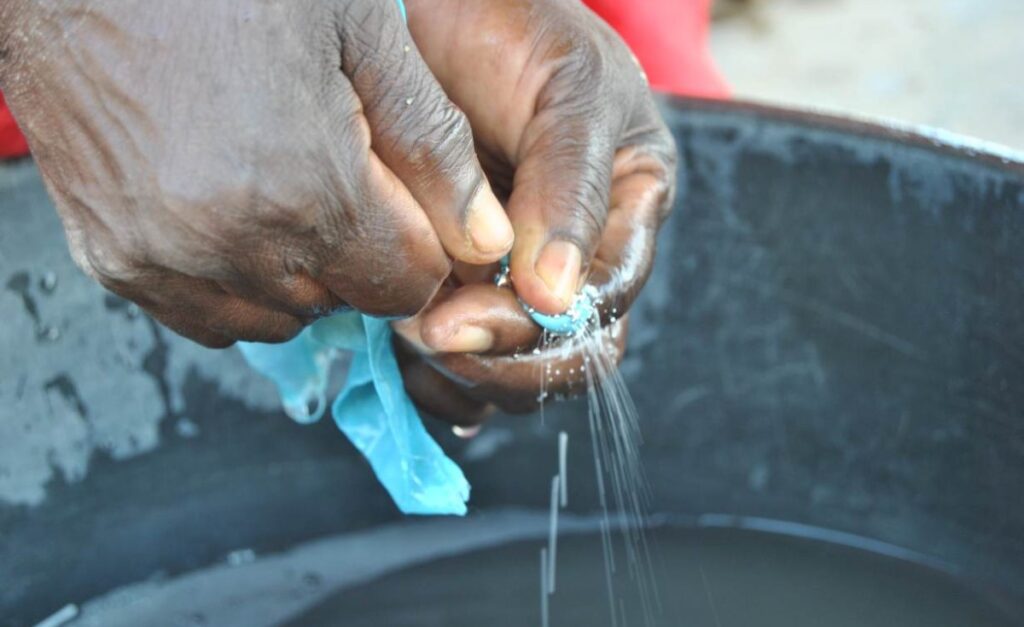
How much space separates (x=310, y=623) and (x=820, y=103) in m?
1.60

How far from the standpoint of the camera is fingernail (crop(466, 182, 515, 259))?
0.70 m

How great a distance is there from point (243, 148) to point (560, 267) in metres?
0.25

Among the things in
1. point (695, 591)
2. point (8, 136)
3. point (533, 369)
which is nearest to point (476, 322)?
point (533, 369)

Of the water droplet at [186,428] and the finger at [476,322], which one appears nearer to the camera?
the finger at [476,322]

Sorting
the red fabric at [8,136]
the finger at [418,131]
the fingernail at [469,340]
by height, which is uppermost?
the finger at [418,131]

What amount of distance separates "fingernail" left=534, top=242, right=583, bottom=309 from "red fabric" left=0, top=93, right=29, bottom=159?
593mm

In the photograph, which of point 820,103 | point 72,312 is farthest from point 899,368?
point 820,103

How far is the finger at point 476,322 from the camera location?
2.58ft

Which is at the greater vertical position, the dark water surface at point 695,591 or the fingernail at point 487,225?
the fingernail at point 487,225

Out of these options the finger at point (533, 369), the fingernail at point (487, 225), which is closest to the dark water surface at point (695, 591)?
the finger at point (533, 369)

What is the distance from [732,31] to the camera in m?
2.62

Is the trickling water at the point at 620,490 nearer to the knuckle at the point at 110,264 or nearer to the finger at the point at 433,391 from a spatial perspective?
the finger at the point at 433,391

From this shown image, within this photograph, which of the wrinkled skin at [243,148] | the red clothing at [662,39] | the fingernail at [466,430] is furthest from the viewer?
the red clothing at [662,39]

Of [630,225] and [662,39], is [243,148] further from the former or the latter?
[662,39]
